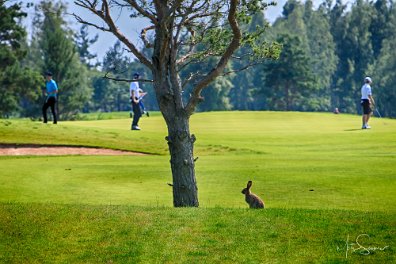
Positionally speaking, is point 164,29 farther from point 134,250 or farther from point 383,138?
point 383,138

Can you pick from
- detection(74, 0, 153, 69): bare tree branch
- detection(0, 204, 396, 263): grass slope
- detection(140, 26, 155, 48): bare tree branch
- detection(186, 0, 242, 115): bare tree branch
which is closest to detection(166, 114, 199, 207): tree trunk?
detection(186, 0, 242, 115): bare tree branch

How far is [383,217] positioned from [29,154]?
21573 mm

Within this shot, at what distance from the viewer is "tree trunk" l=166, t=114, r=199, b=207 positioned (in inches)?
665

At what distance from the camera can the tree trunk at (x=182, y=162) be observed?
16.9 m

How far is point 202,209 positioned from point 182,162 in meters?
2.46

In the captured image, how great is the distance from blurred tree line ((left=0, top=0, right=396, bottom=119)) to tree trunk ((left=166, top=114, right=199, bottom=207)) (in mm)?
90085

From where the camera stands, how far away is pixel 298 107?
15025cm

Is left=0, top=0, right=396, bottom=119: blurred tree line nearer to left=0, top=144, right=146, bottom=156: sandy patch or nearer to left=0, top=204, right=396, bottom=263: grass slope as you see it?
left=0, top=144, right=146, bottom=156: sandy patch

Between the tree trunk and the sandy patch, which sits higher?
the tree trunk

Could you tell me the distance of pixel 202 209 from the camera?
14.7 metres

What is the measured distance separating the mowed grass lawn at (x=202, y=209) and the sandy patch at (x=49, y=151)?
0.56 metres

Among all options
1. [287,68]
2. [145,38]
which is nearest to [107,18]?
[145,38]

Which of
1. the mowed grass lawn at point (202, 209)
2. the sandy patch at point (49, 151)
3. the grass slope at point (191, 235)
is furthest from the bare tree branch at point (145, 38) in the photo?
the sandy patch at point (49, 151)

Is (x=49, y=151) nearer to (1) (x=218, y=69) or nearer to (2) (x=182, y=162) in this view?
(2) (x=182, y=162)
